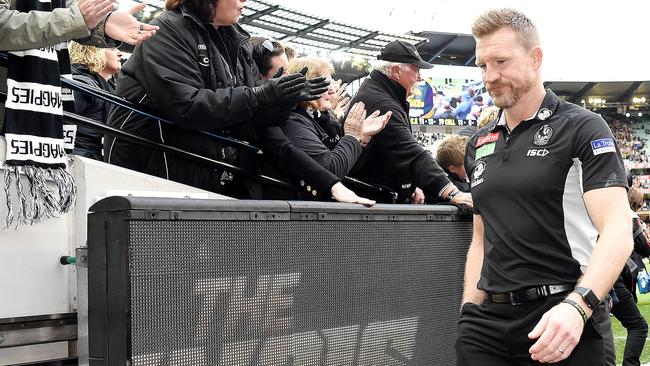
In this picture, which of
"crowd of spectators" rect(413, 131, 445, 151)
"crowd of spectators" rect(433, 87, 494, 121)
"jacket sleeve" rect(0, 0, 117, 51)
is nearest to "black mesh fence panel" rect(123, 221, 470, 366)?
"jacket sleeve" rect(0, 0, 117, 51)

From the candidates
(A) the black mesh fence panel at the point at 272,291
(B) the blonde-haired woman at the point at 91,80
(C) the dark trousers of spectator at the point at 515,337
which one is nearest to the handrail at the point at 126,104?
(B) the blonde-haired woman at the point at 91,80

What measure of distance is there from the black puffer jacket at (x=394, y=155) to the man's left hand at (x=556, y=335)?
6.98 feet

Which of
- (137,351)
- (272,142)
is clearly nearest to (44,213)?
(137,351)

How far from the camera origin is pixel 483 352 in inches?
101

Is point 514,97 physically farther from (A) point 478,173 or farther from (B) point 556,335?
(B) point 556,335

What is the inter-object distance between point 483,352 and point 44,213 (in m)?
1.73

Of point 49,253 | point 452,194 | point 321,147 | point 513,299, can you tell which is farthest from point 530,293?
point 49,253

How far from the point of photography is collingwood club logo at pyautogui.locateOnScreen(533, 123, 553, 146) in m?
2.53

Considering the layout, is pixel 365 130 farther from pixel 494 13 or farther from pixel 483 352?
pixel 483 352

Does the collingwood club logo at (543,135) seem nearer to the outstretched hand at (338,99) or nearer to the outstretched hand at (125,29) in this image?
the outstretched hand at (125,29)

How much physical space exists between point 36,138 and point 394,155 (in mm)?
2244

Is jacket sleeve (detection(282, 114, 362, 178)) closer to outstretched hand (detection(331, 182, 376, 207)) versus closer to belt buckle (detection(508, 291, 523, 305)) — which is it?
outstretched hand (detection(331, 182, 376, 207))

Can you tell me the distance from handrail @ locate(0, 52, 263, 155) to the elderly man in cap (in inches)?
38.7

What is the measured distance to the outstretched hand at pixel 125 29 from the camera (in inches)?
118
